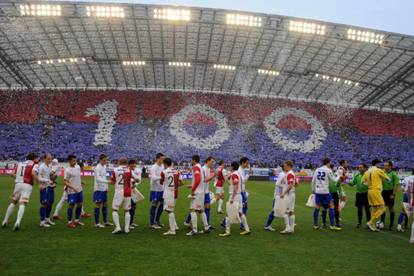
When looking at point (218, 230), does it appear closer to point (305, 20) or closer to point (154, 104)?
point (305, 20)

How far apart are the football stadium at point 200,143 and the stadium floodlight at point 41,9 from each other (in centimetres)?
8

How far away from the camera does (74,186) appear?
11570mm

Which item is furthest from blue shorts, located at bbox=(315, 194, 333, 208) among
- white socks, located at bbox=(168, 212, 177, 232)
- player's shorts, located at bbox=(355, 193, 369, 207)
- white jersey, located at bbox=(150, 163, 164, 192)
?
white jersey, located at bbox=(150, 163, 164, 192)

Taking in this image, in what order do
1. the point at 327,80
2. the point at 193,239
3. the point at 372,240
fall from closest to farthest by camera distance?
the point at 193,239 → the point at 372,240 → the point at 327,80

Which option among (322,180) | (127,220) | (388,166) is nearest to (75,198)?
(127,220)

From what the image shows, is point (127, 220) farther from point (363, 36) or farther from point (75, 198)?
point (363, 36)

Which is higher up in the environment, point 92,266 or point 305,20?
point 305,20

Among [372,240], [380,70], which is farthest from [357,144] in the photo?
[372,240]

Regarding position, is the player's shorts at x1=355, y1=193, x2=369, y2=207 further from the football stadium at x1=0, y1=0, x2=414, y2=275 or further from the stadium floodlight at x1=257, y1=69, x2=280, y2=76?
the stadium floodlight at x1=257, y1=69, x2=280, y2=76

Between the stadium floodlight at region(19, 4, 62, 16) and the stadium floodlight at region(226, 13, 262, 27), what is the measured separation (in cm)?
1499

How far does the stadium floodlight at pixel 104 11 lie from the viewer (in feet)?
106

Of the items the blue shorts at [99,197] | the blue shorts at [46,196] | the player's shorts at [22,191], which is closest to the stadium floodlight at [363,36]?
the blue shorts at [99,197]

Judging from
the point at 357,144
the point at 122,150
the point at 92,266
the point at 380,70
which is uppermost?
the point at 380,70

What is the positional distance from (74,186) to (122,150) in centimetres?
3303
